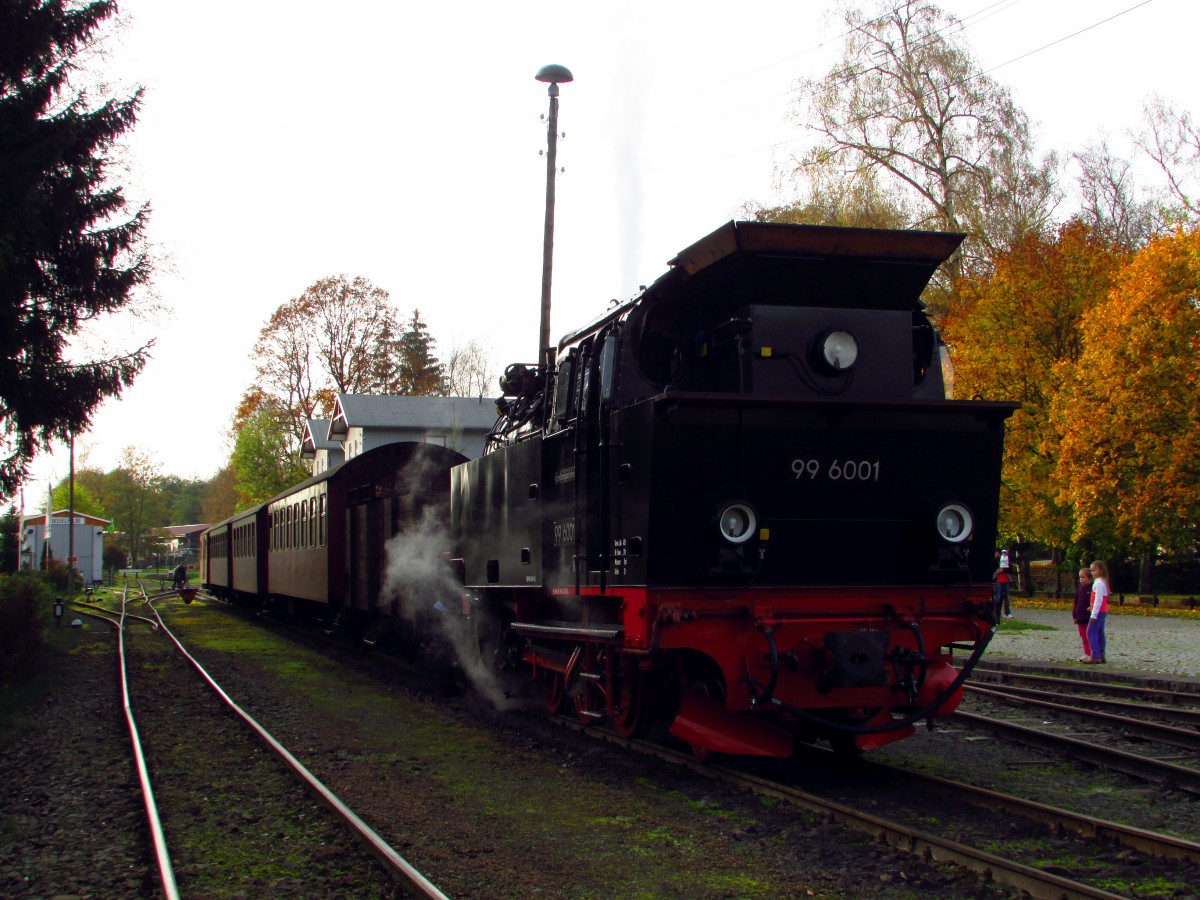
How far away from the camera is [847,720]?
6.71 meters

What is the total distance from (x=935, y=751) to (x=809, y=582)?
89.3 inches

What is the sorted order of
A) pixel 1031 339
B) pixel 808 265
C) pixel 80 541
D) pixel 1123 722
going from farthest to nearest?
pixel 80 541 → pixel 1031 339 → pixel 1123 722 → pixel 808 265

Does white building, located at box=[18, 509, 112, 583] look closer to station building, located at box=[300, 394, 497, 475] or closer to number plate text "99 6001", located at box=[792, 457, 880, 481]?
station building, located at box=[300, 394, 497, 475]

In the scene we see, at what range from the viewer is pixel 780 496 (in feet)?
21.0

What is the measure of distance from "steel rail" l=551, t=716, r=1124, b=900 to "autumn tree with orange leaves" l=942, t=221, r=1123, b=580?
78.3 ft

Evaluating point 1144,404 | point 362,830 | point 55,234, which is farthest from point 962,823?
point 1144,404

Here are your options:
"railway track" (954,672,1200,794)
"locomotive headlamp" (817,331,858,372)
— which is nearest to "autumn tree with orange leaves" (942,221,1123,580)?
"railway track" (954,672,1200,794)

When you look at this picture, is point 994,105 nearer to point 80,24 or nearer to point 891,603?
point 80,24

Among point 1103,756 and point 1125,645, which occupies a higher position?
point 1103,756

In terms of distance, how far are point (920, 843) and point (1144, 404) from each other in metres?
22.4

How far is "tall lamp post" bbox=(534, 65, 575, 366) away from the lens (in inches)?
617

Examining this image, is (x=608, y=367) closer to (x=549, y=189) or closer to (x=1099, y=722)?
(x=1099, y=722)

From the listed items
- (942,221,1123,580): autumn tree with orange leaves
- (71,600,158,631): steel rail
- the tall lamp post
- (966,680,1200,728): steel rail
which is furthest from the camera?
(942,221,1123,580): autumn tree with orange leaves

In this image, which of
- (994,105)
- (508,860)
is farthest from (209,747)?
(994,105)
